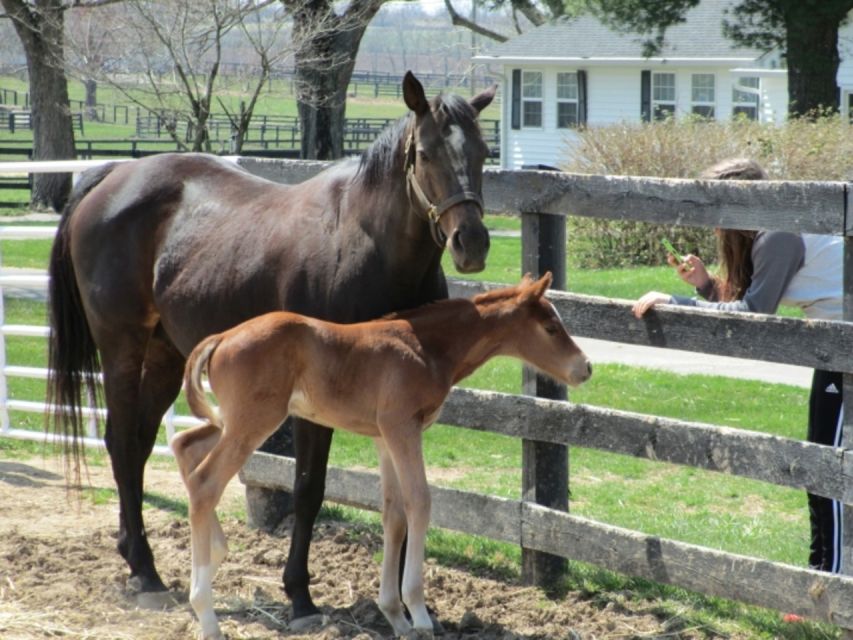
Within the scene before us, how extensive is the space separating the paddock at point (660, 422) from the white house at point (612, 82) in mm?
28046

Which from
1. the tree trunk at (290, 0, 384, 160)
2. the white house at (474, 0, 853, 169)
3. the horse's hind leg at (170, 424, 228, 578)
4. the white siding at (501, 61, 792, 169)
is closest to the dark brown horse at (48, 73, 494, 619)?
the horse's hind leg at (170, 424, 228, 578)

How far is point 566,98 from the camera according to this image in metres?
35.3

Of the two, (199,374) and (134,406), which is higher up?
(199,374)

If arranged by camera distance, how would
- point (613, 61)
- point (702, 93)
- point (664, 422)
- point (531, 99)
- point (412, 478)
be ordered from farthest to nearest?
1. point (531, 99)
2. point (702, 93)
3. point (613, 61)
4. point (664, 422)
5. point (412, 478)

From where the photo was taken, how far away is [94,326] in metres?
5.55

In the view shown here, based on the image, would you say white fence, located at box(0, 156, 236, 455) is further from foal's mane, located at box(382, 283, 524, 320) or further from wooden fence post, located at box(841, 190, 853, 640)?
wooden fence post, located at box(841, 190, 853, 640)

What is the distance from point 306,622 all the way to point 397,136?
6.21ft

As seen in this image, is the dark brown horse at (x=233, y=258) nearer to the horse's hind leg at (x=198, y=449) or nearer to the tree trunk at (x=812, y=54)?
the horse's hind leg at (x=198, y=449)

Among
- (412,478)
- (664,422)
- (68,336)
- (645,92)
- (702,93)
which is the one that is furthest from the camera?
(645,92)

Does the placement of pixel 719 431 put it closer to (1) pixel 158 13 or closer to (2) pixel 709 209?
(2) pixel 709 209

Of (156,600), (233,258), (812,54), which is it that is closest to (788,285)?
(233,258)

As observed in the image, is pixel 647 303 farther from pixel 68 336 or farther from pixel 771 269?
pixel 68 336

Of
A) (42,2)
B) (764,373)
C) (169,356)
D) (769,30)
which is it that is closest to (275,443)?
(169,356)

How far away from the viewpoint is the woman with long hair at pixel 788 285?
4504 mm
